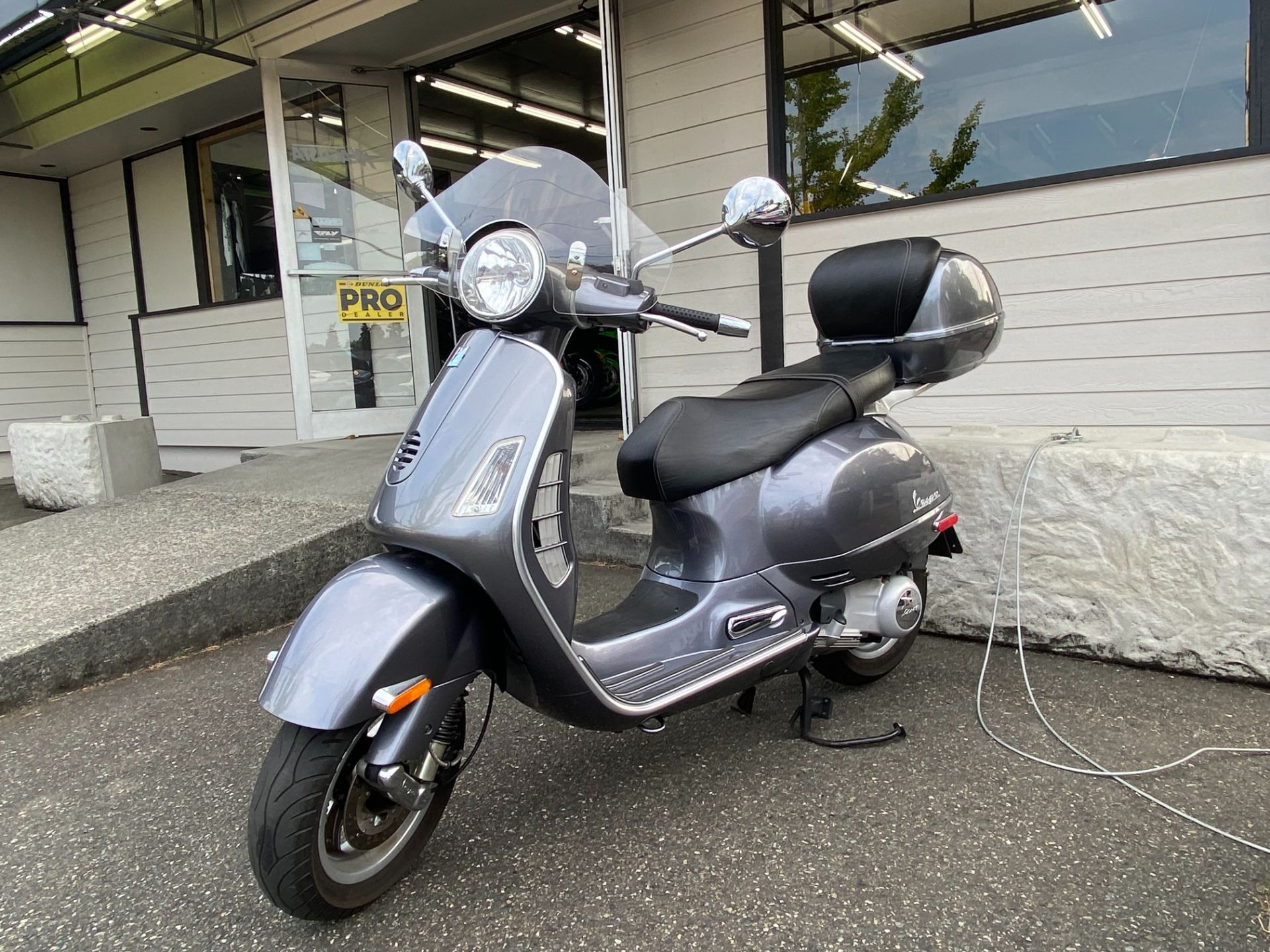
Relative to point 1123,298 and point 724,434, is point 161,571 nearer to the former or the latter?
point 724,434

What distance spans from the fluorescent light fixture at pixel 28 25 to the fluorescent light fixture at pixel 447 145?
9.35 ft

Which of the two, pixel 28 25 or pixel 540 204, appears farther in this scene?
pixel 28 25

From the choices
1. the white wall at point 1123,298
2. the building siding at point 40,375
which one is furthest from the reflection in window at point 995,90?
the building siding at point 40,375

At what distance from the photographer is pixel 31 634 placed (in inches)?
111

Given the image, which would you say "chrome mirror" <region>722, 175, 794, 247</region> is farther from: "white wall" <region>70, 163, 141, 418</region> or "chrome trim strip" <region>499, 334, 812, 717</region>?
"white wall" <region>70, 163, 141, 418</region>

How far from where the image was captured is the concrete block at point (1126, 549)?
2.49 meters

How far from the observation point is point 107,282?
892 centimetres

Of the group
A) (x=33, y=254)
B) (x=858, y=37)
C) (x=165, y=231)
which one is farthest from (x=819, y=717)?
(x=33, y=254)

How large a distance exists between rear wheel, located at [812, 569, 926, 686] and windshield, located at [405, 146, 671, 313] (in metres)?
1.28

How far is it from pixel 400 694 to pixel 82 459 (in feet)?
18.7

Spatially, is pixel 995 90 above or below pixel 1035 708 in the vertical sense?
above

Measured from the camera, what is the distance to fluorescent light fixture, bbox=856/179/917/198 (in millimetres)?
4219

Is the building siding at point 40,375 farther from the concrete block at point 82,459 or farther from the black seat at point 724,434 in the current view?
the black seat at point 724,434

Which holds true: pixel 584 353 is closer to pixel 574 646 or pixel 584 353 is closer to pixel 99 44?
pixel 99 44
